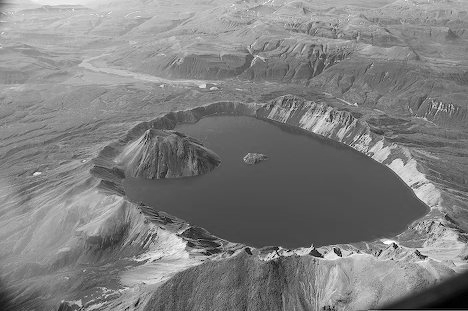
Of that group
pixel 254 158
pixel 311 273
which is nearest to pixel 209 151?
pixel 254 158

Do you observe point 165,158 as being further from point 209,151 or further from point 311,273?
point 311,273

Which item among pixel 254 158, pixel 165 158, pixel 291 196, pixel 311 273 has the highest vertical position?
pixel 311 273

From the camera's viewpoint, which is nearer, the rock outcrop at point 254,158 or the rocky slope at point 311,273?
the rocky slope at point 311,273

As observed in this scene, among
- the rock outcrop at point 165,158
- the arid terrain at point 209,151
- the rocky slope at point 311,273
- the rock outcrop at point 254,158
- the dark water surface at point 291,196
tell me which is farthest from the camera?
the rock outcrop at point 254,158

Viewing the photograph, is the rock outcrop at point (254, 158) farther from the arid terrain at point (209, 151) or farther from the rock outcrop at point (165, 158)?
the arid terrain at point (209, 151)

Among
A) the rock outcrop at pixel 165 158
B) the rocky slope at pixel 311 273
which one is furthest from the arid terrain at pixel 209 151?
the rock outcrop at pixel 165 158

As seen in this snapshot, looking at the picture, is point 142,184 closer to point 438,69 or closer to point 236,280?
point 236,280
